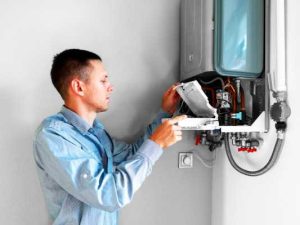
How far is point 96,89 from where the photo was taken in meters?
1.22

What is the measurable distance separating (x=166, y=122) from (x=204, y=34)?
399 millimetres

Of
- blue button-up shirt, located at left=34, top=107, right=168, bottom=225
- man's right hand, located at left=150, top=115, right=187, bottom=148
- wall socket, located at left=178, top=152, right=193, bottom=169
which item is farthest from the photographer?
wall socket, located at left=178, top=152, right=193, bottom=169

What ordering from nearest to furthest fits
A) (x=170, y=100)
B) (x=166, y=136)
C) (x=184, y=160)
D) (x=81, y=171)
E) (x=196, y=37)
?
1. (x=81, y=171)
2. (x=166, y=136)
3. (x=196, y=37)
4. (x=170, y=100)
5. (x=184, y=160)

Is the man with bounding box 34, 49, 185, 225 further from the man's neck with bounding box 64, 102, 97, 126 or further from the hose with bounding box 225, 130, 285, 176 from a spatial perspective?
the hose with bounding box 225, 130, 285, 176

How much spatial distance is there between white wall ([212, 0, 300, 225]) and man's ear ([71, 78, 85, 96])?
2.61 ft

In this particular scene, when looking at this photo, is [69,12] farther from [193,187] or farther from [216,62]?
[193,187]

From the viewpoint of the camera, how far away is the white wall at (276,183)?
1124 millimetres

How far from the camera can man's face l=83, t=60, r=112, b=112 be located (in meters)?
1.22

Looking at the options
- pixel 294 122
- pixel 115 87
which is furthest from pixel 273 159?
pixel 115 87

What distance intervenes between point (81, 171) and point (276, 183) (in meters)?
0.76

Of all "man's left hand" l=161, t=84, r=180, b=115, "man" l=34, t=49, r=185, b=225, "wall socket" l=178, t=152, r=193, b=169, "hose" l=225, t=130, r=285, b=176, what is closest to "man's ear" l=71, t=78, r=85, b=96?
"man" l=34, t=49, r=185, b=225

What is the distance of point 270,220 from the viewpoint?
48.5 inches

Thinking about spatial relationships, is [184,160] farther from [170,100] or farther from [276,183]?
[276,183]

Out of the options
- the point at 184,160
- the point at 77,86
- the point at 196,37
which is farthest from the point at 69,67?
the point at 184,160
